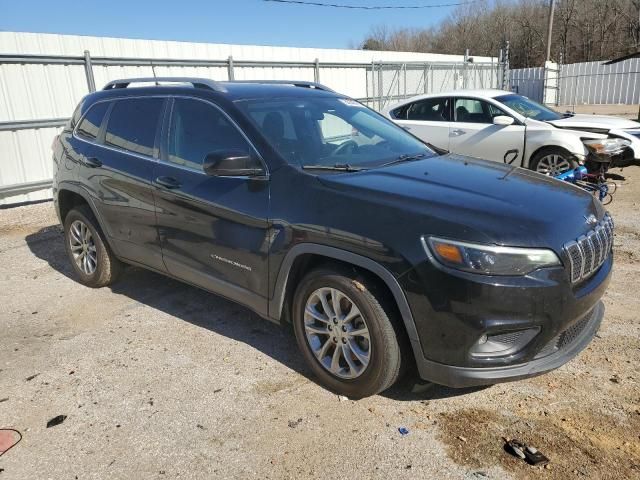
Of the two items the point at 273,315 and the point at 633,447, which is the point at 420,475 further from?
the point at 273,315

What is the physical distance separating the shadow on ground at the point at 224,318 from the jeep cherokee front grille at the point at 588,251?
972 millimetres

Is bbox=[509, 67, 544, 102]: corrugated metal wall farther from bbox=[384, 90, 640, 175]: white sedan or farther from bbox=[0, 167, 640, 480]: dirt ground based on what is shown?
bbox=[0, 167, 640, 480]: dirt ground

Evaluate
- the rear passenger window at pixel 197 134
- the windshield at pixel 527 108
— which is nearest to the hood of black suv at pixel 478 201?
the rear passenger window at pixel 197 134

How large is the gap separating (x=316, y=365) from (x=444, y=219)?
1230 mm

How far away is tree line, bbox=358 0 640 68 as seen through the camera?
46.8 meters

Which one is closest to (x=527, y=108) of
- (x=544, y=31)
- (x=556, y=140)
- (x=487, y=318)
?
(x=556, y=140)

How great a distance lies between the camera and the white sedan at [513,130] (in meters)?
8.07

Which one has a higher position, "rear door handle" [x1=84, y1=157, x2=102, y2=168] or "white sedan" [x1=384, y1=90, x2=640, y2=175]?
"rear door handle" [x1=84, y1=157, x2=102, y2=168]

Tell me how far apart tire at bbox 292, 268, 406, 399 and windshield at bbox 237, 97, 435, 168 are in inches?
31.9

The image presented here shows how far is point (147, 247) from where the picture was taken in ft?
13.8

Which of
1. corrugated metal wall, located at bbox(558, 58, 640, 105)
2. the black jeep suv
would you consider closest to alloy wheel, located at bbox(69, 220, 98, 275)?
the black jeep suv

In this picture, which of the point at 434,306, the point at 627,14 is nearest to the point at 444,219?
the point at 434,306

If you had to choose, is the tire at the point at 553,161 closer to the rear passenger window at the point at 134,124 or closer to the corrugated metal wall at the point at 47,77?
the rear passenger window at the point at 134,124

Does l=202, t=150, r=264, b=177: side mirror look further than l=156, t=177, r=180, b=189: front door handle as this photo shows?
No
